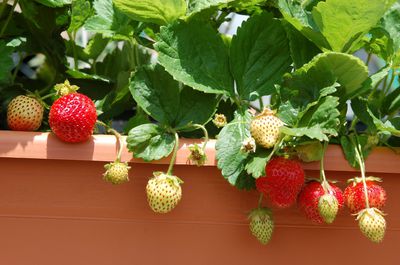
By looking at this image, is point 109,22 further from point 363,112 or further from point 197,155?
point 363,112

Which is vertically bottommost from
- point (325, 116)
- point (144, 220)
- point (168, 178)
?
point (144, 220)

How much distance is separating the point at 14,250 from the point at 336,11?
521mm

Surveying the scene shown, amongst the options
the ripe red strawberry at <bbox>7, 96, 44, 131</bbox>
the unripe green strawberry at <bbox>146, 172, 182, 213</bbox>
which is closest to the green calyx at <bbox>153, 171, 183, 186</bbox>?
the unripe green strawberry at <bbox>146, 172, 182, 213</bbox>

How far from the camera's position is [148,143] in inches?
31.5

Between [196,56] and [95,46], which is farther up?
[196,56]

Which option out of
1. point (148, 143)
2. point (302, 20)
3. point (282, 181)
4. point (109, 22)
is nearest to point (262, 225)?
point (282, 181)

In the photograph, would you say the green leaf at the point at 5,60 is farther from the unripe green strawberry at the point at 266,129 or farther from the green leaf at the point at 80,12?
the unripe green strawberry at the point at 266,129

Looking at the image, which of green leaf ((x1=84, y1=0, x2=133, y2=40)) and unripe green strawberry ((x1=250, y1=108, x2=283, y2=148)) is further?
green leaf ((x1=84, y1=0, x2=133, y2=40))

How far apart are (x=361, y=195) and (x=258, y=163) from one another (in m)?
0.14

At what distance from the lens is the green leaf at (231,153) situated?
30.8 inches

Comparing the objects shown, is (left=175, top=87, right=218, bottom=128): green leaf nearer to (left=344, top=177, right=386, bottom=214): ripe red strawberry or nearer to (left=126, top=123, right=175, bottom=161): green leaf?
(left=126, top=123, right=175, bottom=161): green leaf

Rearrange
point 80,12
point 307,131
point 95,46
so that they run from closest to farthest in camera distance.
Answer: point 307,131 → point 80,12 → point 95,46

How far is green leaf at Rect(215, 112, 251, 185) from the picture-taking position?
78 centimetres

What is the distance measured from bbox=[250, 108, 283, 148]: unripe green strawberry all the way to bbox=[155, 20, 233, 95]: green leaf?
0.10m
